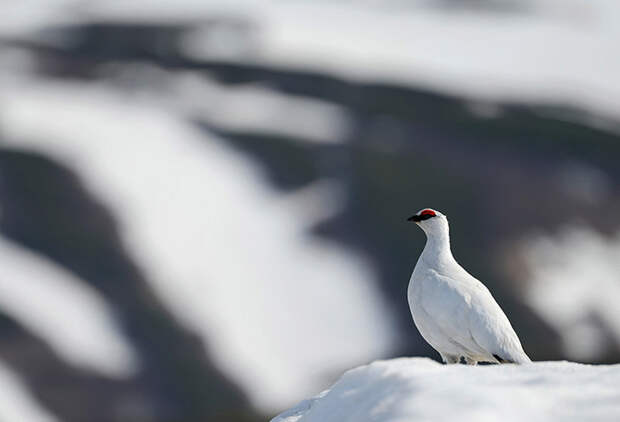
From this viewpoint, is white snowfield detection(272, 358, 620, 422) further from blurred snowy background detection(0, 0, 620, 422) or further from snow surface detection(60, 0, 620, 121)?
snow surface detection(60, 0, 620, 121)

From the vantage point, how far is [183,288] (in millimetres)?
40000

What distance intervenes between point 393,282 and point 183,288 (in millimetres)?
8354

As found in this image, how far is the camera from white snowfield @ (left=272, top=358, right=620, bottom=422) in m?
6.54

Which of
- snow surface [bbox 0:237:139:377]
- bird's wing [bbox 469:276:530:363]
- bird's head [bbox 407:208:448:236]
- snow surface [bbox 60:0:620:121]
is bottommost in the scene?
bird's wing [bbox 469:276:530:363]

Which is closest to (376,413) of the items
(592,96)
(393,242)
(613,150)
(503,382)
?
(503,382)

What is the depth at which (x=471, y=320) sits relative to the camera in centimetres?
922

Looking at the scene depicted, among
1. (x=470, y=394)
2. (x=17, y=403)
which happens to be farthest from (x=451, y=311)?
(x=17, y=403)

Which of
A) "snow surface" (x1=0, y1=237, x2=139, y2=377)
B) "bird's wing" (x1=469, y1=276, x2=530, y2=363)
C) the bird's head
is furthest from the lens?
"snow surface" (x1=0, y1=237, x2=139, y2=377)

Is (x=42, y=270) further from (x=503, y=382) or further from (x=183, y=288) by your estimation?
(x=503, y=382)

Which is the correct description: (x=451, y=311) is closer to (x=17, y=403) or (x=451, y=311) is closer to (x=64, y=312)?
(x=17, y=403)

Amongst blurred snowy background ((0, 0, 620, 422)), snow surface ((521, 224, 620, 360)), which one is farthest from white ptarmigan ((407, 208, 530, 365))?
snow surface ((521, 224, 620, 360))

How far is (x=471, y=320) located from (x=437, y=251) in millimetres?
1067

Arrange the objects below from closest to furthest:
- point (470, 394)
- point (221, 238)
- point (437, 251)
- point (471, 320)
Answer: point (470, 394), point (471, 320), point (437, 251), point (221, 238)

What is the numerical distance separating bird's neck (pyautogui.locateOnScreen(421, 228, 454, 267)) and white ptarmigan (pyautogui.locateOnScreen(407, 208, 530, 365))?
21 millimetres
